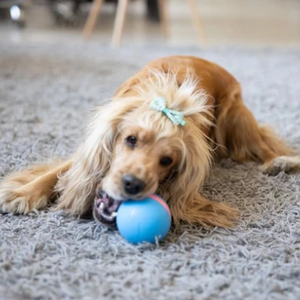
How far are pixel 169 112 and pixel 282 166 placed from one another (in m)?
0.74

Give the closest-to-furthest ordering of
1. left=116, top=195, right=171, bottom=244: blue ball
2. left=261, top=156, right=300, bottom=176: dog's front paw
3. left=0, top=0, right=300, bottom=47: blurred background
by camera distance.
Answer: left=116, top=195, right=171, bottom=244: blue ball, left=261, top=156, right=300, bottom=176: dog's front paw, left=0, top=0, right=300, bottom=47: blurred background

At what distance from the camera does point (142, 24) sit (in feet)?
20.2

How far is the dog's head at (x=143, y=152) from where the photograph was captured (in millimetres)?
1429

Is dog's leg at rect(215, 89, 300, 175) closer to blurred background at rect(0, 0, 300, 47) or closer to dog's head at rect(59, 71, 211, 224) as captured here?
dog's head at rect(59, 71, 211, 224)

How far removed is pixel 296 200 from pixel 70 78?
78.4 inches

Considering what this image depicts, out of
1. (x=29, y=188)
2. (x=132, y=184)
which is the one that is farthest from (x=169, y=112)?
(x=29, y=188)

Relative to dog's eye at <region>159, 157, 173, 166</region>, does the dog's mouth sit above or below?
below

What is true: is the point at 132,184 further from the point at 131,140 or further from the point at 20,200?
the point at 20,200

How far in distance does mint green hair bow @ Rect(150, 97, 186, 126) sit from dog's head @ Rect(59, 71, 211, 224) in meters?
0.01

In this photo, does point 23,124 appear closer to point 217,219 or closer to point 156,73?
point 156,73

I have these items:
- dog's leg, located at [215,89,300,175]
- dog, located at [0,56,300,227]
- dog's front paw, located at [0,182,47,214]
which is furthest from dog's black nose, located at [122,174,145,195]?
dog's leg, located at [215,89,300,175]

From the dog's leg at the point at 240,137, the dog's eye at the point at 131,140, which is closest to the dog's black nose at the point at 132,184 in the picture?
the dog's eye at the point at 131,140

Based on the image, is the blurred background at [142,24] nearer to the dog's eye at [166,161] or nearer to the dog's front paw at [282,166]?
the dog's front paw at [282,166]

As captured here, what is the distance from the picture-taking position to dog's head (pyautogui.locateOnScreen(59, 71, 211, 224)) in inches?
56.2
